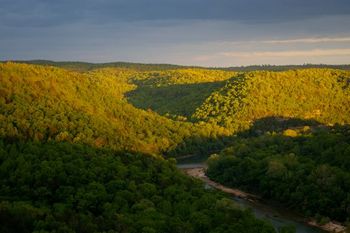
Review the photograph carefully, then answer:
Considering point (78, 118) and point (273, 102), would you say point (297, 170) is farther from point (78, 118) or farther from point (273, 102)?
point (273, 102)

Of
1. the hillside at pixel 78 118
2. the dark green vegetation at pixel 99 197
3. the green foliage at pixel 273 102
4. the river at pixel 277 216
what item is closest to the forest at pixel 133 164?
the dark green vegetation at pixel 99 197

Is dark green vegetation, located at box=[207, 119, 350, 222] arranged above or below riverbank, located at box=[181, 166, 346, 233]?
above

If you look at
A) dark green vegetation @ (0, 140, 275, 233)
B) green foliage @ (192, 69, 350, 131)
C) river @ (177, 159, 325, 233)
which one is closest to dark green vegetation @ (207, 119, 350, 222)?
river @ (177, 159, 325, 233)

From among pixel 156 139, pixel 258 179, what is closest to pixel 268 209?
pixel 258 179

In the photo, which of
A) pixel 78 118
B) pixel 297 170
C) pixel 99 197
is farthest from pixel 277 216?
pixel 78 118

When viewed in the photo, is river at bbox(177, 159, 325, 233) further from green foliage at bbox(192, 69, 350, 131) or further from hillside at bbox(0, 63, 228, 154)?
green foliage at bbox(192, 69, 350, 131)

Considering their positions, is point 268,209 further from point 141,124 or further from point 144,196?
point 141,124

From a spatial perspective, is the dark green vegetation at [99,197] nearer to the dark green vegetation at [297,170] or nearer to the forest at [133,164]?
the forest at [133,164]
